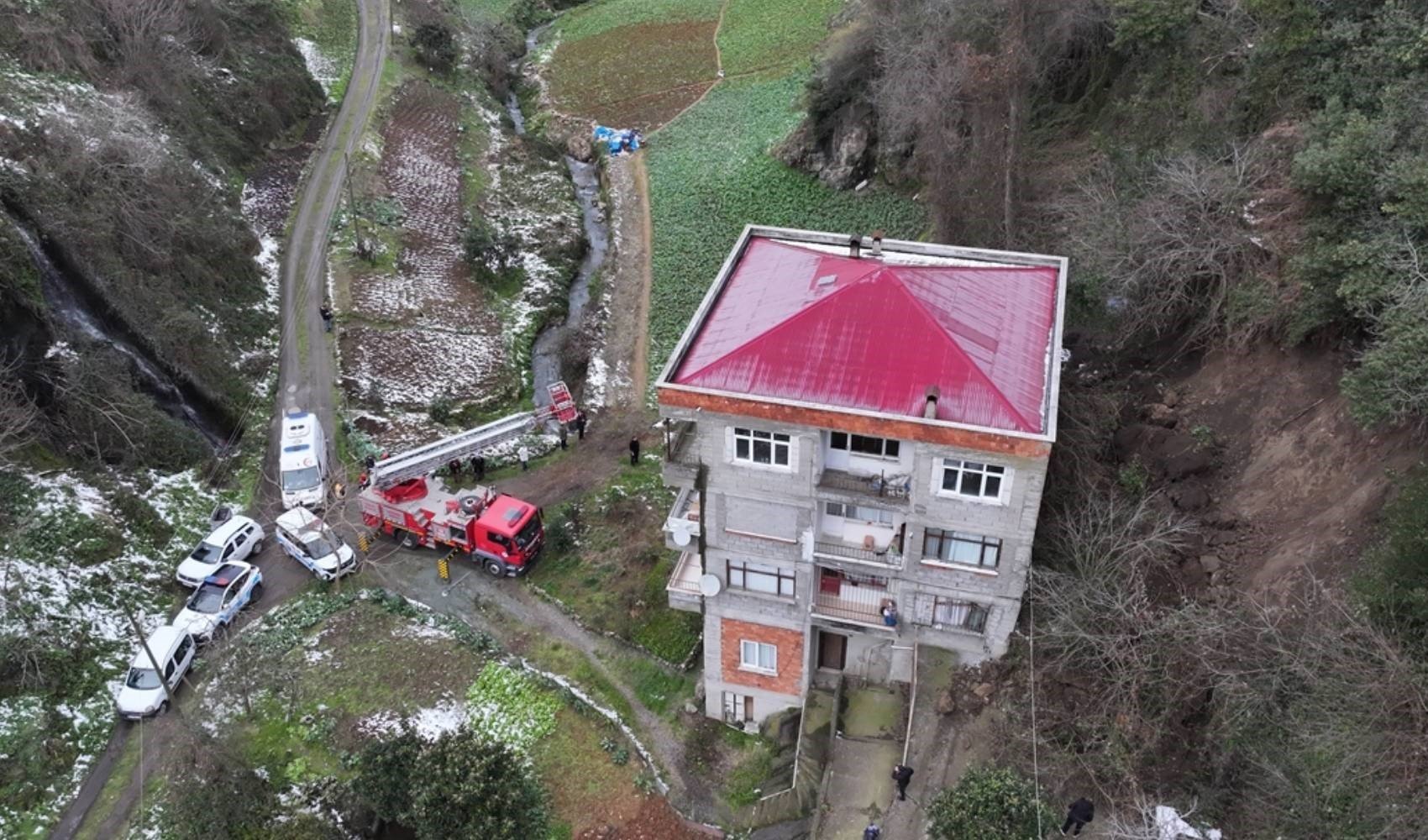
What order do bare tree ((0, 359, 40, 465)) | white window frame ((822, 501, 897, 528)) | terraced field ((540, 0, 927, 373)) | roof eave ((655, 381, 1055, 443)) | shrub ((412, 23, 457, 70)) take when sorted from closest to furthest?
roof eave ((655, 381, 1055, 443)), white window frame ((822, 501, 897, 528)), bare tree ((0, 359, 40, 465)), terraced field ((540, 0, 927, 373)), shrub ((412, 23, 457, 70))

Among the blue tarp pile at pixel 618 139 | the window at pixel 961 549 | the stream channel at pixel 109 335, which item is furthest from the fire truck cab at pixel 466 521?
the blue tarp pile at pixel 618 139

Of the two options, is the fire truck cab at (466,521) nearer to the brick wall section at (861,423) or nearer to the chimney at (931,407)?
the brick wall section at (861,423)

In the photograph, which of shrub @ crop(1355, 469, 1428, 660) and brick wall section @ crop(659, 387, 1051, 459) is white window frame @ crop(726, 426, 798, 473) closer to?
brick wall section @ crop(659, 387, 1051, 459)

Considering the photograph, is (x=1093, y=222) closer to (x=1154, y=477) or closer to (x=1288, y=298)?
(x=1288, y=298)

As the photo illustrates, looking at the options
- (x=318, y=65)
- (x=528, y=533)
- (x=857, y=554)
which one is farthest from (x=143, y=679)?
(x=318, y=65)

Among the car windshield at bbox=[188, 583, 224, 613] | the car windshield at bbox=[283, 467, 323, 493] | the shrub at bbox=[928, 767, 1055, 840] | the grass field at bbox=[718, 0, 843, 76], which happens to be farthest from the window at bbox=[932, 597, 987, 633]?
the grass field at bbox=[718, 0, 843, 76]

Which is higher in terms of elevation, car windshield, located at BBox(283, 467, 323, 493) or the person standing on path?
car windshield, located at BBox(283, 467, 323, 493)

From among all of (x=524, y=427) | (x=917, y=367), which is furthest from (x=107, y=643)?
(x=917, y=367)
